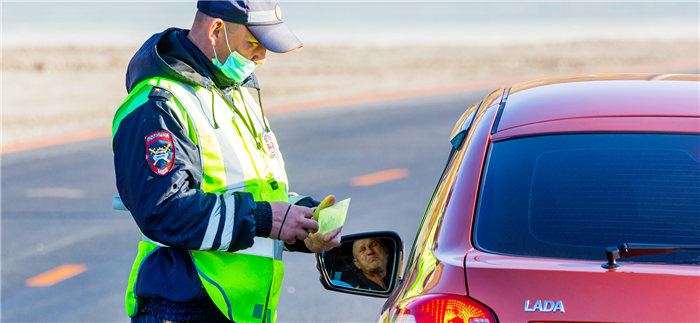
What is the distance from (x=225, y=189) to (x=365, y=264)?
63 cm

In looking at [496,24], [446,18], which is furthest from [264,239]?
[446,18]

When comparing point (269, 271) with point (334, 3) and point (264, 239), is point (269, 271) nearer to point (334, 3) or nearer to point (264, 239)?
point (264, 239)

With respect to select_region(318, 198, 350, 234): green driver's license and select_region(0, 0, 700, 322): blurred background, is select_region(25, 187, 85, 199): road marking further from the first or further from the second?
select_region(318, 198, 350, 234): green driver's license

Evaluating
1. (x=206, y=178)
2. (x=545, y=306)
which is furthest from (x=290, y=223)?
(x=545, y=306)

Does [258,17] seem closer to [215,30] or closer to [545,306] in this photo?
[215,30]

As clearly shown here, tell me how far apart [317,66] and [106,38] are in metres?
11.8

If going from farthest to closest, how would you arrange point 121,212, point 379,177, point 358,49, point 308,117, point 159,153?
point 358,49 → point 308,117 → point 379,177 → point 121,212 → point 159,153

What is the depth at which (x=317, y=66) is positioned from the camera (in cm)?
2041

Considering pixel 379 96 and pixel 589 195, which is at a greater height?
pixel 379 96

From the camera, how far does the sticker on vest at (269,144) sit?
9.20 ft

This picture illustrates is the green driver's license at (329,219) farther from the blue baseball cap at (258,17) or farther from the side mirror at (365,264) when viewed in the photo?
the blue baseball cap at (258,17)

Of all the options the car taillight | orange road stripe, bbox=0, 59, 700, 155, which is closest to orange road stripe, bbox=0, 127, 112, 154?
orange road stripe, bbox=0, 59, 700, 155

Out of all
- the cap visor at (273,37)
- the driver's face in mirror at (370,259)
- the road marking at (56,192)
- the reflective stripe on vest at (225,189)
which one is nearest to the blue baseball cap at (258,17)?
the cap visor at (273,37)

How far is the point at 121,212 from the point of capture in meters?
7.46
